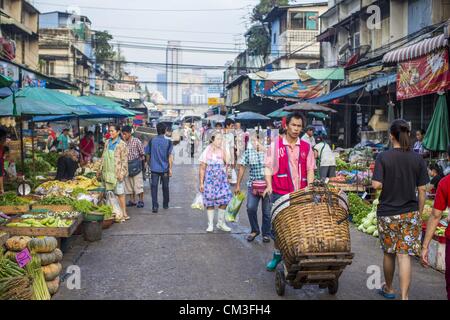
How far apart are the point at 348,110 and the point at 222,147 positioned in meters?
15.3

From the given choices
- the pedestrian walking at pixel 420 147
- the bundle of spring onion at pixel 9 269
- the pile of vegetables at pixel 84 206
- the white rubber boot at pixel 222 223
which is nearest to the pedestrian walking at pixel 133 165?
the pile of vegetables at pixel 84 206

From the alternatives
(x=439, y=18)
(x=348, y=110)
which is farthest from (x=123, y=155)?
(x=348, y=110)

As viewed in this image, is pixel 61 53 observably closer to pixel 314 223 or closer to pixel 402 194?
pixel 314 223

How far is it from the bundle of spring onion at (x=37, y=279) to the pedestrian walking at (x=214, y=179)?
3.90 m

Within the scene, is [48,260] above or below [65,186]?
below

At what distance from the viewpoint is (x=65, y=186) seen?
10891 millimetres

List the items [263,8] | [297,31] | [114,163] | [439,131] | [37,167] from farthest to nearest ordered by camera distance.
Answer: [263,8] → [297,31] → [37,167] → [439,131] → [114,163]

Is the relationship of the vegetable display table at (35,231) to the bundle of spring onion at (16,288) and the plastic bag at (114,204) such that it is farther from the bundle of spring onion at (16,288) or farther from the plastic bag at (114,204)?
the plastic bag at (114,204)

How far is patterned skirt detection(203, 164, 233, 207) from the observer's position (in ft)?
29.9

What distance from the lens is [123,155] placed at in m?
10.5

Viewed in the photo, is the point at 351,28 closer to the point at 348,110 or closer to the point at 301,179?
the point at 348,110

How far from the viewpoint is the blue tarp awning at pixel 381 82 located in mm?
14807

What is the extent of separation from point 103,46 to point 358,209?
44.0m

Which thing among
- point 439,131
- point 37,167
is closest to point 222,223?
point 439,131
